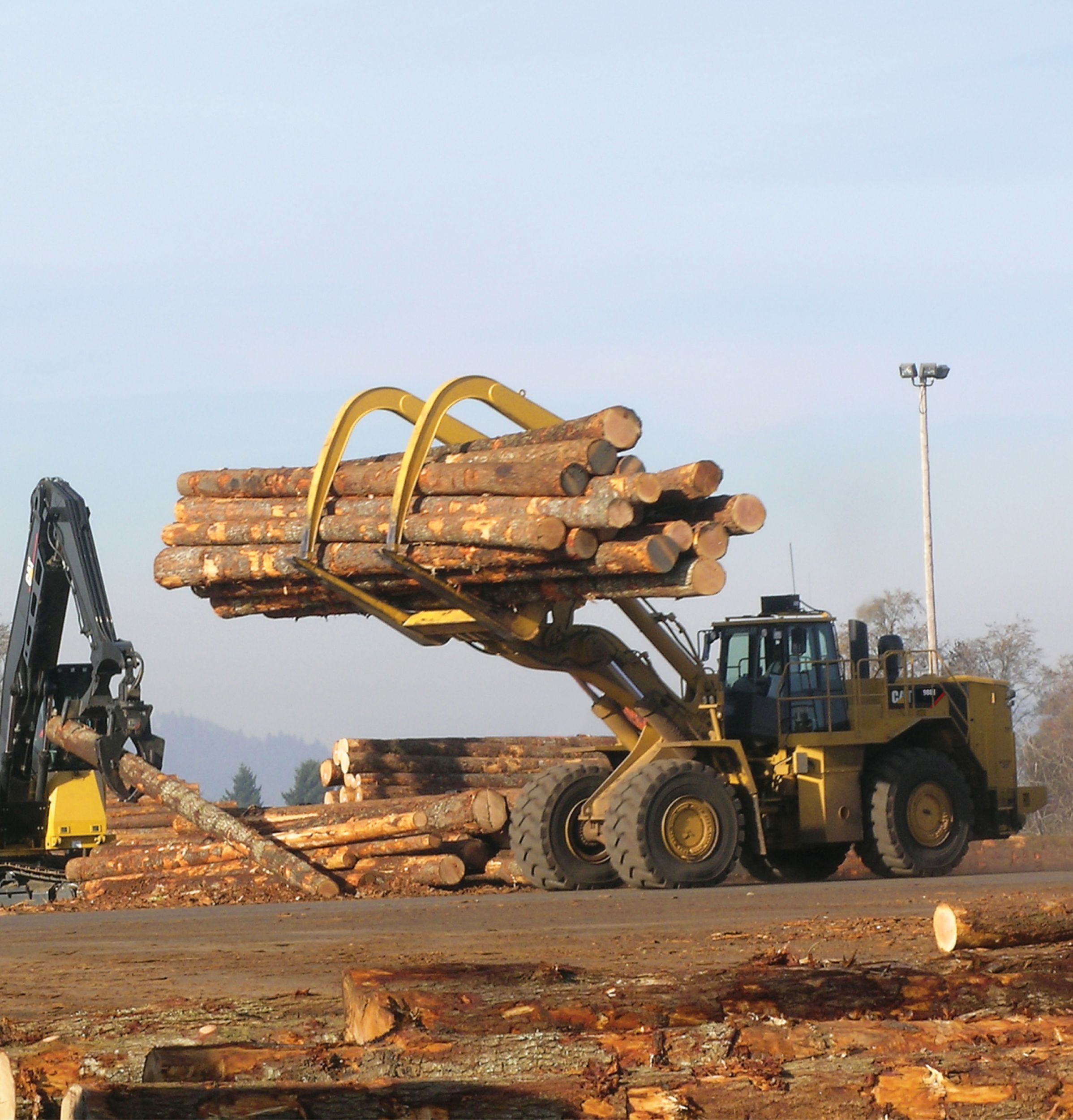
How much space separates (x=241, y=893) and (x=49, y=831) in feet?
16.5

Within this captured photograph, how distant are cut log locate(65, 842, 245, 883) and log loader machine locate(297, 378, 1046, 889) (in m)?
3.34

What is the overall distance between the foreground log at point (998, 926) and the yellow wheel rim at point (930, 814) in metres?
8.74

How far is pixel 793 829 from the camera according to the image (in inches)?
724

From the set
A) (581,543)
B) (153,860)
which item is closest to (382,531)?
(581,543)

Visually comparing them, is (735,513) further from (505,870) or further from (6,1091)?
(6,1091)

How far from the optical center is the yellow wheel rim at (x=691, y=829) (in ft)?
55.0

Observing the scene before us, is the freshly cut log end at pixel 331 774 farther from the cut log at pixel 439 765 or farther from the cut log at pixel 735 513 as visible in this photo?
the cut log at pixel 735 513

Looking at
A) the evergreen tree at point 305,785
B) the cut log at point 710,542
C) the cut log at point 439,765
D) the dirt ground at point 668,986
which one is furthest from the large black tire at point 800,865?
the evergreen tree at point 305,785

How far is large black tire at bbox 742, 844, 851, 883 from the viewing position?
2003 cm

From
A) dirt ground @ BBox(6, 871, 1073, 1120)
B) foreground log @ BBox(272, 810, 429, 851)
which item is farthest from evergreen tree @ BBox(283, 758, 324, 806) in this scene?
dirt ground @ BBox(6, 871, 1073, 1120)

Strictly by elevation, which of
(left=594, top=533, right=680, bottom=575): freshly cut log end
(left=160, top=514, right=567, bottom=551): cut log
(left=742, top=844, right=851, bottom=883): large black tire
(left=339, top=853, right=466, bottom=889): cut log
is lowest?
(left=742, top=844, right=851, bottom=883): large black tire

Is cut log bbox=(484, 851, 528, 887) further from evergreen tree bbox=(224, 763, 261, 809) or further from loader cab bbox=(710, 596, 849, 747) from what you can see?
evergreen tree bbox=(224, 763, 261, 809)

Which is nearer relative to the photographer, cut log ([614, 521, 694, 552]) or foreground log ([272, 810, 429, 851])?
cut log ([614, 521, 694, 552])

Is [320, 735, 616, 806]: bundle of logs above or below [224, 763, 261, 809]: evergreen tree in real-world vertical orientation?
above
